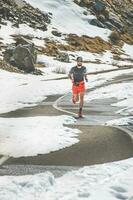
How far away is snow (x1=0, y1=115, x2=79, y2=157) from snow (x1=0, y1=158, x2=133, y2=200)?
7.08 ft

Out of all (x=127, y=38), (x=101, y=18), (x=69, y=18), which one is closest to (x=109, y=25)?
(x=101, y=18)

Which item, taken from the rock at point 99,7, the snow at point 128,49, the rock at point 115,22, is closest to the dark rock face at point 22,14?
the snow at point 128,49

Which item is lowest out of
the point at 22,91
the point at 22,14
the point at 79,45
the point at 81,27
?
the point at 22,91

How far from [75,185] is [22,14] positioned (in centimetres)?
7120

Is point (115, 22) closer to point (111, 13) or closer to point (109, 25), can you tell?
point (111, 13)

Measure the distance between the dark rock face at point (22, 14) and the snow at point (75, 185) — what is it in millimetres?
60837

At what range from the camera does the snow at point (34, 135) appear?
36.1ft

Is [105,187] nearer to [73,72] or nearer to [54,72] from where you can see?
[73,72]

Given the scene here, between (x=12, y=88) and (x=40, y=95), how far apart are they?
3.73 metres

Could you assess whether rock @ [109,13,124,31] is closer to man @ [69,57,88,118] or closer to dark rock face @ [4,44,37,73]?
dark rock face @ [4,44,37,73]

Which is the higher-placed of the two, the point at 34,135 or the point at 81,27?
the point at 81,27

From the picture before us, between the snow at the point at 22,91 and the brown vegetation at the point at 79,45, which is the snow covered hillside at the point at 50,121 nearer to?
the snow at the point at 22,91

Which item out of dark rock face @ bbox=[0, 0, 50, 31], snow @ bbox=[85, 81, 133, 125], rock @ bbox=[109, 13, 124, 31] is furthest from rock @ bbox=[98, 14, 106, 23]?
snow @ bbox=[85, 81, 133, 125]

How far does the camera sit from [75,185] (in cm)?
792
